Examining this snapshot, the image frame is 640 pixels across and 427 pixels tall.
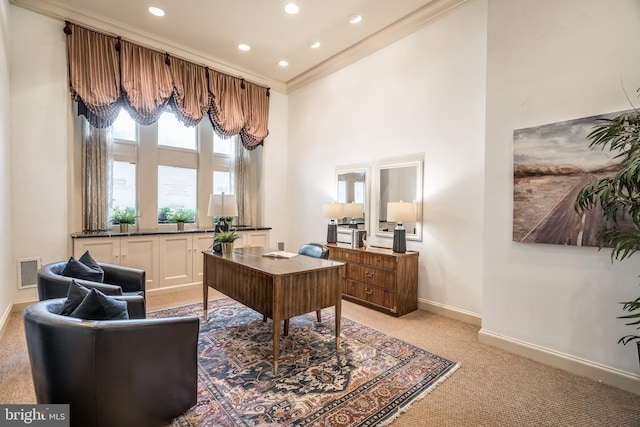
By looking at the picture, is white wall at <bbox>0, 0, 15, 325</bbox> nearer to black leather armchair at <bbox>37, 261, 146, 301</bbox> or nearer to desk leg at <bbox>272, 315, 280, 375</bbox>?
black leather armchair at <bbox>37, 261, 146, 301</bbox>

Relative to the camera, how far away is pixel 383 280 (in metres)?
3.58

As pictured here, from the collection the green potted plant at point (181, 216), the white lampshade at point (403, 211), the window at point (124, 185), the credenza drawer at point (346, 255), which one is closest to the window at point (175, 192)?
the green potted plant at point (181, 216)

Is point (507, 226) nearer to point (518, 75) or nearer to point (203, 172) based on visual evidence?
point (518, 75)

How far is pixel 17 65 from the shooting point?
345 centimetres

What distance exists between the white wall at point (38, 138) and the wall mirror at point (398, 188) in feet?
13.6

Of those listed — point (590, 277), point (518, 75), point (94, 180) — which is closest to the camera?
point (590, 277)

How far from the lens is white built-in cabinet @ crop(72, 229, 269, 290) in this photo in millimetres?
3857

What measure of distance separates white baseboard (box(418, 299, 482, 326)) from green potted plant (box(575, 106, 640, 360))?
126 centimetres

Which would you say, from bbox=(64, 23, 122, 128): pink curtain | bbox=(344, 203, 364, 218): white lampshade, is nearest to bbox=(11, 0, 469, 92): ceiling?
bbox=(64, 23, 122, 128): pink curtain

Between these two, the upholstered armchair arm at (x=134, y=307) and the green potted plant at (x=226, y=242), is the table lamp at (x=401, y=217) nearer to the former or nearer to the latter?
the green potted plant at (x=226, y=242)

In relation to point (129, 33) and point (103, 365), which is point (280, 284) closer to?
point (103, 365)

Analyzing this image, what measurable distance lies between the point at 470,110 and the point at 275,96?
3.82 meters

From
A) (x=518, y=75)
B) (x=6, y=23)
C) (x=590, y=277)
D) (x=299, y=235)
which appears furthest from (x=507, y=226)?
(x=6, y=23)

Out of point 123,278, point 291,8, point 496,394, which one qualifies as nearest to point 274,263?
point 123,278
